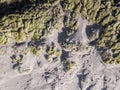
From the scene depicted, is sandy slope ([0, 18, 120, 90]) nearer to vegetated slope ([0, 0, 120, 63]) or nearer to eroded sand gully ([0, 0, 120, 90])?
eroded sand gully ([0, 0, 120, 90])

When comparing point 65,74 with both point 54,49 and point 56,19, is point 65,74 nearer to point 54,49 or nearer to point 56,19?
point 54,49

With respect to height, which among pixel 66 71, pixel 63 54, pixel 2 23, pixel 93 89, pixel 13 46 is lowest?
pixel 93 89

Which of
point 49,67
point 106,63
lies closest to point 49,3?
point 49,67

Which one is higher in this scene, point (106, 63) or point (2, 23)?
point (2, 23)

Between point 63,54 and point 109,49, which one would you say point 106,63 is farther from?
point 63,54

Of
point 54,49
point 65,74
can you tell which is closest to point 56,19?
point 54,49
